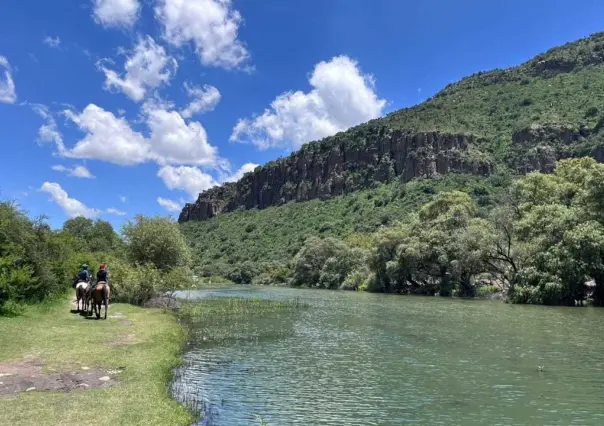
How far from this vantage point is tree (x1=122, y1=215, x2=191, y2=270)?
52.8m

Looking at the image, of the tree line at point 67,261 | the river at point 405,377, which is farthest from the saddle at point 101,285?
the river at point 405,377

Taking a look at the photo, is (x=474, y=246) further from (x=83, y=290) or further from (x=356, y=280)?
(x=83, y=290)

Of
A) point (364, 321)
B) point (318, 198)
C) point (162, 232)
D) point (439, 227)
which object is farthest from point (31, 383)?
point (318, 198)

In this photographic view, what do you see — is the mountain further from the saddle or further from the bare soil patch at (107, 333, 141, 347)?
the bare soil patch at (107, 333, 141, 347)

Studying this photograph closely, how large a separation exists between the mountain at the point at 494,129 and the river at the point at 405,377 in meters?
104

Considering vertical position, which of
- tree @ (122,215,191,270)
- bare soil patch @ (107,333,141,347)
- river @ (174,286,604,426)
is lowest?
river @ (174,286,604,426)

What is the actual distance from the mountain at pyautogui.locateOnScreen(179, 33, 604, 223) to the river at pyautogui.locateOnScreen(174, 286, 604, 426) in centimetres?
10403

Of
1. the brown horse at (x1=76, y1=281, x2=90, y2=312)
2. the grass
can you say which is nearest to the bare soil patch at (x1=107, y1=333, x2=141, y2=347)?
the grass

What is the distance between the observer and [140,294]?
4128 cm

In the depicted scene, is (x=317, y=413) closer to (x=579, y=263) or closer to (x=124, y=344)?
(x=124, y=344)

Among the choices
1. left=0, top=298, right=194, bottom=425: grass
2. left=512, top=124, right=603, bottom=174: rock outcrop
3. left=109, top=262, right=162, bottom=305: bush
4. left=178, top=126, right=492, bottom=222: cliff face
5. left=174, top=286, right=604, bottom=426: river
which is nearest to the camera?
left=0, top=298, right=194, bottom=425: grass

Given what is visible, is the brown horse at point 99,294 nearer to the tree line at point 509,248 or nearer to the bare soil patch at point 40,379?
the bare soil patch at point 40,379

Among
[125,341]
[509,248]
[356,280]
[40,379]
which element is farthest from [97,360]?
[356,280]

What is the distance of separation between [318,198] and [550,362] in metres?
171
